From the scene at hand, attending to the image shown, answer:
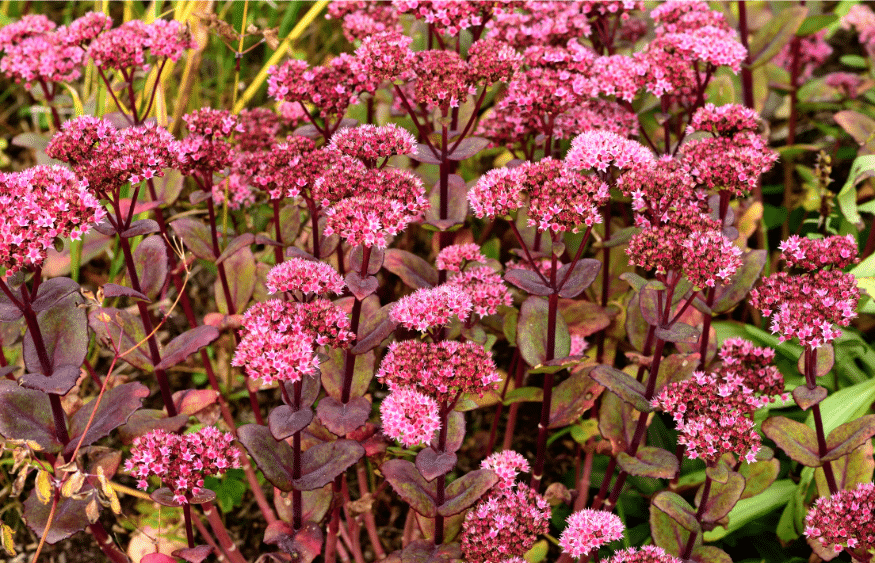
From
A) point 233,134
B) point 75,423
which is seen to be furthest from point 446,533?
point 233,134

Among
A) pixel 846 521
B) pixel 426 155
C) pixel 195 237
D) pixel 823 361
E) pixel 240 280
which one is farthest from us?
pixel 240 280

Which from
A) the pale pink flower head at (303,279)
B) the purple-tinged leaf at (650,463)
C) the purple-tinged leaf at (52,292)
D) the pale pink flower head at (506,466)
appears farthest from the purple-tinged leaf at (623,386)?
the purple-tinged leaf at (52,292)

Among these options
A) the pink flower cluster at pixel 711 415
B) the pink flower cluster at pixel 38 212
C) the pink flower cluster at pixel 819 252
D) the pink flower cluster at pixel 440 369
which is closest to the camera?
the pink flower cluster at pixel 38 212

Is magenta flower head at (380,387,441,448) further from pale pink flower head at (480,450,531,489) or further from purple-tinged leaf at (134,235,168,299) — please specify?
purple-tinged leaf at (134,235,168,299)

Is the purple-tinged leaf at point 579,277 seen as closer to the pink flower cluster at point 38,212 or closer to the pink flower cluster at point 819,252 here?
the pink flower cluster at point 819,252

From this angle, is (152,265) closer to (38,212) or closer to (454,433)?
(38,212)

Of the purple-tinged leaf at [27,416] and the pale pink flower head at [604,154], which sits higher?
the pale pink flower head at [604,154]

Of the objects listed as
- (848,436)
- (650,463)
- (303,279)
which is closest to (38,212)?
(303,279)

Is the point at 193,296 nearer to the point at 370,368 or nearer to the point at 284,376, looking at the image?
the point at 370,368
